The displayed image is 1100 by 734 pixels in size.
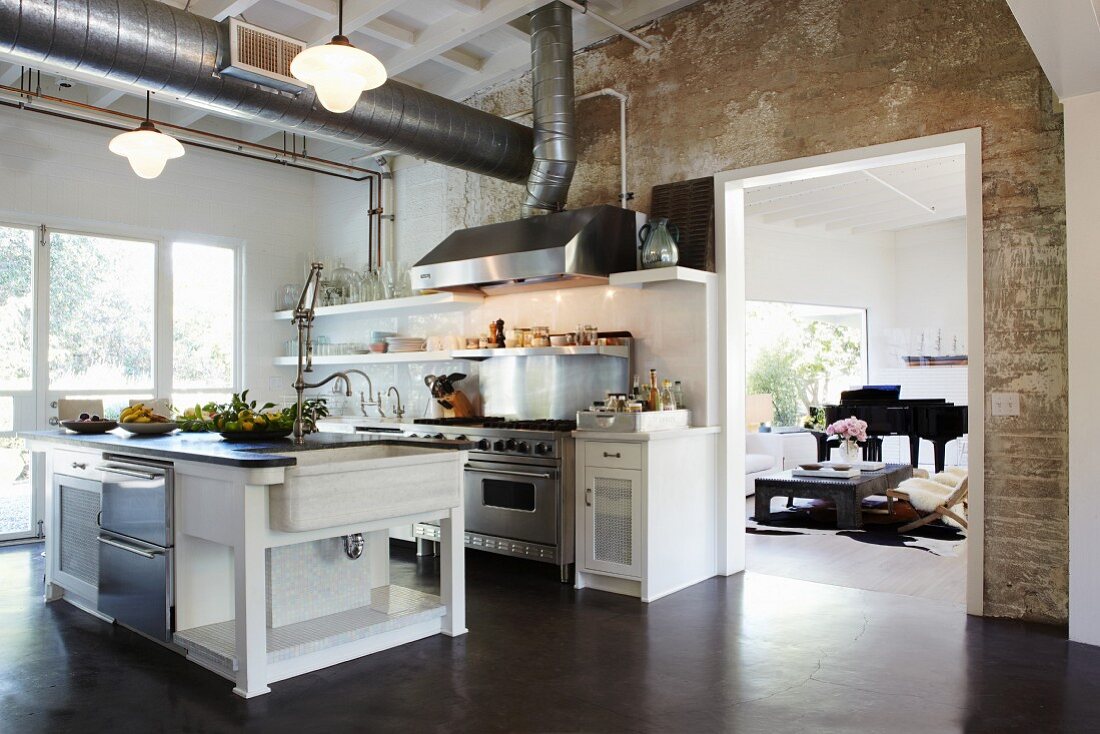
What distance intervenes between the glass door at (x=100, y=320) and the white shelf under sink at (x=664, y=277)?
438cm

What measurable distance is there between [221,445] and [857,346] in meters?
10.3

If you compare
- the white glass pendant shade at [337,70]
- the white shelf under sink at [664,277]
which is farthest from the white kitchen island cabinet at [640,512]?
the white glass pendant shade at [337,70]

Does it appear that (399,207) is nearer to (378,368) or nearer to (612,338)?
(378,368)

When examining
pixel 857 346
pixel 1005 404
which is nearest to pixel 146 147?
pixel 1005 404

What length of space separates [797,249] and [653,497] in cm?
702

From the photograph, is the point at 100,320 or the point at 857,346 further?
the point at 857,346

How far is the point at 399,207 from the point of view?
769 cm

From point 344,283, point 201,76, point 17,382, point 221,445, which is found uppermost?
point 201,76

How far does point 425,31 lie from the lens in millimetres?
5941

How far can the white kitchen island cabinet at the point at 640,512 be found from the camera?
4797 millimetres

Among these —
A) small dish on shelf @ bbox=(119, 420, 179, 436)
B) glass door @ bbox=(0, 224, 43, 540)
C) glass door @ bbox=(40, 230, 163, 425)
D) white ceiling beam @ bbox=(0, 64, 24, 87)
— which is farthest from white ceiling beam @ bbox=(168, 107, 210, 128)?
small dish on shelf @ bbox=(119, 420, 179, 436)

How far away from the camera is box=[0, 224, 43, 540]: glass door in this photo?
6582 millimetres

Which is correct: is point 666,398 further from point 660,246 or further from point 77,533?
point 77,533

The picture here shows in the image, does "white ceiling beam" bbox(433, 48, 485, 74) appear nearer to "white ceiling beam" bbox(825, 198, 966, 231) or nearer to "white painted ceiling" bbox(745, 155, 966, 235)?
"white painted ceiling" bbox(745, 155, 966, 235)
